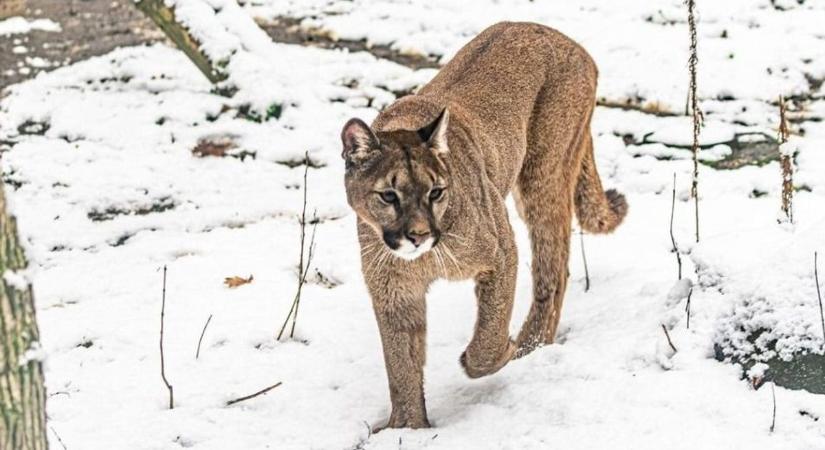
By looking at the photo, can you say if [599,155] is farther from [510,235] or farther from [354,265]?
[510,235]

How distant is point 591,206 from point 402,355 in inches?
63.2

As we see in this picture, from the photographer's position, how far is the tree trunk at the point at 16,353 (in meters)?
2.78

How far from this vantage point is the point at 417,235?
3.94 meters

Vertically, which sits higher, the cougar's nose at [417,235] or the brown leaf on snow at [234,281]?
the cougar's nose at [417,235]

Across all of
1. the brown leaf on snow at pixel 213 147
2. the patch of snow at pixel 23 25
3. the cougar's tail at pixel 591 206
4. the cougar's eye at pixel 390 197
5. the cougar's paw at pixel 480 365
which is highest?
the cougar's eye at pixel 390 197

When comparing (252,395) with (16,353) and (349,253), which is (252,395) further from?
(16,353)

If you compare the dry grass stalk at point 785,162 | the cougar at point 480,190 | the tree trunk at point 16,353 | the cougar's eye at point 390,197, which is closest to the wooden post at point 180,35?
the cougar at point 480,190

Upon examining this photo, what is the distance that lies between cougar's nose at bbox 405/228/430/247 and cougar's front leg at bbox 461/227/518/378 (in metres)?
0.54

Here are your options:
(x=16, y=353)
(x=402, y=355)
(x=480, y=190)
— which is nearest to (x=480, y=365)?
(x=402, y=355)

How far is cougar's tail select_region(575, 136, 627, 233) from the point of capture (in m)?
5.55

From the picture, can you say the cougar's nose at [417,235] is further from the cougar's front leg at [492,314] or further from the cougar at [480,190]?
the cougar's front leg at [492,314]

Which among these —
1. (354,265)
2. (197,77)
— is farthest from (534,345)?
(197,77)

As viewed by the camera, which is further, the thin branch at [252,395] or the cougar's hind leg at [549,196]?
the cougar's hind leg at [549,196]

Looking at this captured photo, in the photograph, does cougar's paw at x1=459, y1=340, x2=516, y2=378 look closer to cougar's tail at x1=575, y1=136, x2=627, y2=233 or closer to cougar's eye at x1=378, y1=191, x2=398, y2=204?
cougar's eye at x1=378, y1=191, x2=398, y2=204
